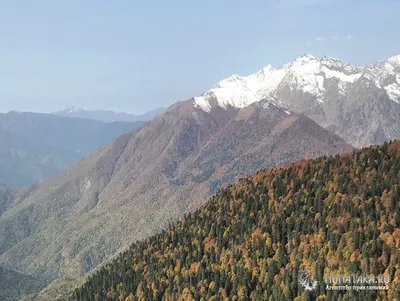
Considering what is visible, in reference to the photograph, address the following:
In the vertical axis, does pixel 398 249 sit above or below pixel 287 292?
above

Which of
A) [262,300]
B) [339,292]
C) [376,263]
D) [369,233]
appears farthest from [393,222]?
[262,300]

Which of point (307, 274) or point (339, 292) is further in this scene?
point (307, 274)

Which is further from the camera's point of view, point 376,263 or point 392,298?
point 376,263

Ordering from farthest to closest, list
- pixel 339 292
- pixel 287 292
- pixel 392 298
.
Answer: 1. pixel 287 292
2. pixel 339 292
3. pixel 392 298

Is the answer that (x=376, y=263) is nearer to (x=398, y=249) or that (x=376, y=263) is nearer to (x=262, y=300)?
(x=398, y=249)

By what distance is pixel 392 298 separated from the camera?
166 meters

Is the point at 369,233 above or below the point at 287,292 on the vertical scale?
above

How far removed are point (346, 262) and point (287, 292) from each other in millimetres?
23391

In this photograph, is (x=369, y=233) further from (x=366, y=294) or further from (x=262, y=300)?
(x=262, y=300)

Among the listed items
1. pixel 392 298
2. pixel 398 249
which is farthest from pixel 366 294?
pixel 398 249

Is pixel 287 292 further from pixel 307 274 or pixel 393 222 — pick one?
pixel 393 222

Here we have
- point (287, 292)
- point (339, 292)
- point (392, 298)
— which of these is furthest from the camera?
point (287, 292)

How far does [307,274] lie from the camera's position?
196375 millimetres

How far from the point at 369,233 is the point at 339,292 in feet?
91.5
